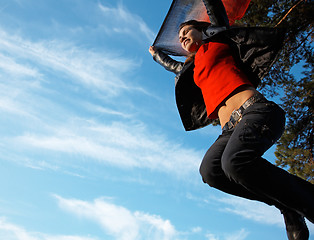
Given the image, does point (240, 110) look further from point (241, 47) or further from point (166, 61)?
point (166, 61)

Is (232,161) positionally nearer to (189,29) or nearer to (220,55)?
(220,55)

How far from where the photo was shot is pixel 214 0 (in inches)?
110

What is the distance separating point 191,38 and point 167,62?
1.79ft

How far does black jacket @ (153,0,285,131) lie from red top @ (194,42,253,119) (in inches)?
3.6

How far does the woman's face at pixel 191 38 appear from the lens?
3113mm

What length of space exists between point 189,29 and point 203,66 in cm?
57

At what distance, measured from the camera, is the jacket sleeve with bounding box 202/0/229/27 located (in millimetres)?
2807

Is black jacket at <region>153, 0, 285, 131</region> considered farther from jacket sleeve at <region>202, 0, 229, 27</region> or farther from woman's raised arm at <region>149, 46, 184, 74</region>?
woman's raised arm at <region>149, 46, 184, 74</region>

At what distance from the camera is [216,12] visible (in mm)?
2822

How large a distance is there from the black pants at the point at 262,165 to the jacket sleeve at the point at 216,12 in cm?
84

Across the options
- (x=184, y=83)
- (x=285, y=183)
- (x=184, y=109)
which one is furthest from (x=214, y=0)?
(x=285, y=183)

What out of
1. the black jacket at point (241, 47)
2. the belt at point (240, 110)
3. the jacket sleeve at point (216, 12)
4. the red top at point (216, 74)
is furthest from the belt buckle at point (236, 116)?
the jacket sleeve at point (216, 12)

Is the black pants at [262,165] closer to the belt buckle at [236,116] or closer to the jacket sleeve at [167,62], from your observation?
the belt buckle at [236,116]

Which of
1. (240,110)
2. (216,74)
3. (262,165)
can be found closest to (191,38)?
(216,74)
